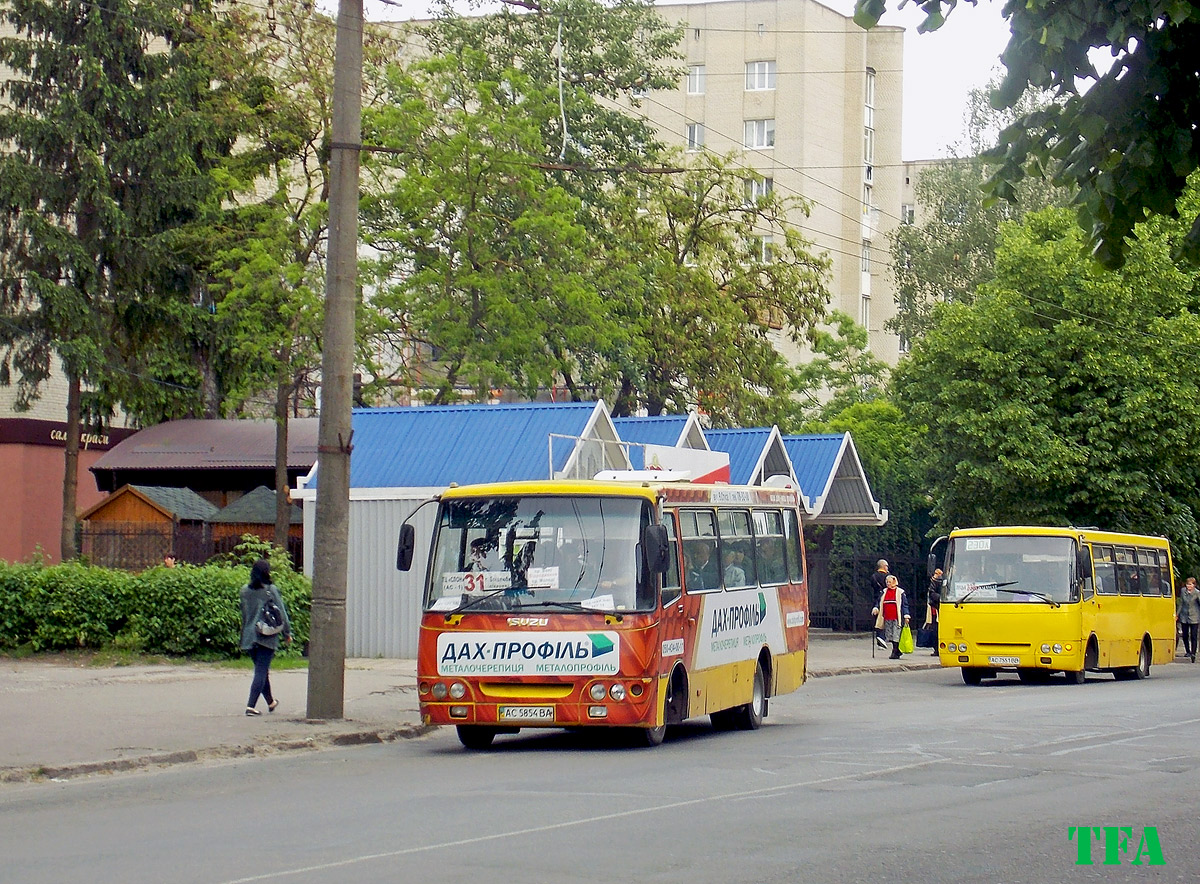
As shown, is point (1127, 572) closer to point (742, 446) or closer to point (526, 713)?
point (742, 446)

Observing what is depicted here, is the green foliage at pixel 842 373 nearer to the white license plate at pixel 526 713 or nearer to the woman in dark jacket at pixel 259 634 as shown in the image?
the woman in dark jacket at pixel 259 634

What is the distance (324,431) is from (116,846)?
7926 millimetres

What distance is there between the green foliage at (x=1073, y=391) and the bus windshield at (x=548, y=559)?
74.4 feet

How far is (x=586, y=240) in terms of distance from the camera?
3444cm

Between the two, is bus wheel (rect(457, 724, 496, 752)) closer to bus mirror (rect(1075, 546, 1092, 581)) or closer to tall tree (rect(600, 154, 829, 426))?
bus mirror (rect(1075, 546, 1092, 581))

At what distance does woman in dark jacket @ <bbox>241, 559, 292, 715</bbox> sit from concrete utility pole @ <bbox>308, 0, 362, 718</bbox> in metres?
0.55

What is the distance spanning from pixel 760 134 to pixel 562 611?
5409 centimetres

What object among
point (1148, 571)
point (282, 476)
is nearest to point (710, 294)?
point (282, 476)

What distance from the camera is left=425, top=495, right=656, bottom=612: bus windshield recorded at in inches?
583

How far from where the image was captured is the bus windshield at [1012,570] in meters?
26.0

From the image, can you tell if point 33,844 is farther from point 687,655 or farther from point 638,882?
point 687,655

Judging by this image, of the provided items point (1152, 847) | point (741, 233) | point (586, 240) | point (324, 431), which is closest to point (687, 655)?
point (324, 431)

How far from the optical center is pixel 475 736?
1548 centimetres

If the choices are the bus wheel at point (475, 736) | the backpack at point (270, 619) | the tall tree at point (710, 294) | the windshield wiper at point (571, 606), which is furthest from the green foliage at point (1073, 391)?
the windshield wiper at point (571, 606)
